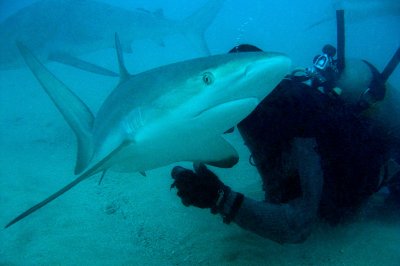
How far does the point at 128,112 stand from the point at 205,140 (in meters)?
0.65

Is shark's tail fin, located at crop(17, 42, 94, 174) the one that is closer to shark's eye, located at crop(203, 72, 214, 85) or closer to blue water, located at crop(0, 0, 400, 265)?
blue water, located at crop(0, 0, 400, 265)

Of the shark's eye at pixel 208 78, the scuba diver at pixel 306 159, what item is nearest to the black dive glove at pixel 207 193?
the scuba diver at pixel 306 159

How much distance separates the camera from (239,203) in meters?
2.41

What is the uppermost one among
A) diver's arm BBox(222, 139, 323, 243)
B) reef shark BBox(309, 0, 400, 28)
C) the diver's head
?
the diver's head

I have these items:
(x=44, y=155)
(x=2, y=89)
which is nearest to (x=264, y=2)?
(x=2, y=89)

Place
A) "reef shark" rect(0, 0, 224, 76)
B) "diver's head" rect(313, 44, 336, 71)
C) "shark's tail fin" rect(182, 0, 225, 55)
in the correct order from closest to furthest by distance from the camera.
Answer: "diver's head" rect(313, 44, 336, 71), "reef shark" rect(0, 0, 224, 76), "shark's tail fin" rect(182, 0, 225, 55)

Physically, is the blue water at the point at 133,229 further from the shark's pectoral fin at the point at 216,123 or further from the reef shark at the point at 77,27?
the reef shark at the point at 77,27

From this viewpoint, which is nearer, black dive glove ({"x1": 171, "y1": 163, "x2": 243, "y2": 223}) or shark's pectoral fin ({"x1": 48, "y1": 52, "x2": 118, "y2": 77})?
black dive glove ({"x1": 171, "y1": 163, "x2": 243, "y2": 223})

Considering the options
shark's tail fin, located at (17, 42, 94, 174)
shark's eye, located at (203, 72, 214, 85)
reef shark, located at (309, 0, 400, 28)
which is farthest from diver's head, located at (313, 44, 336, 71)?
reef shark, located at (309, 0, 400, 28)

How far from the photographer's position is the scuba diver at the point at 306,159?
238 cm

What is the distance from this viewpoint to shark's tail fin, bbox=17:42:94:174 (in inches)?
114

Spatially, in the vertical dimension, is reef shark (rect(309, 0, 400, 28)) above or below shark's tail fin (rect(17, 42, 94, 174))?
below

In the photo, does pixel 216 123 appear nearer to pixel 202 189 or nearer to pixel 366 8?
pixel 202 189

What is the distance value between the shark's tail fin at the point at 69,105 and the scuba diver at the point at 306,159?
42.8 inches
